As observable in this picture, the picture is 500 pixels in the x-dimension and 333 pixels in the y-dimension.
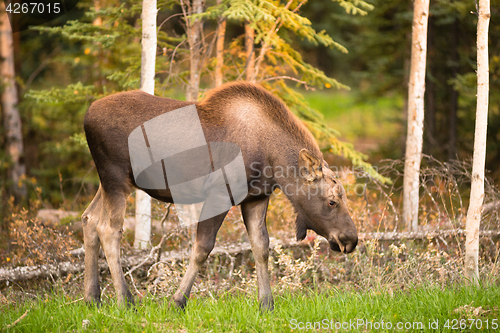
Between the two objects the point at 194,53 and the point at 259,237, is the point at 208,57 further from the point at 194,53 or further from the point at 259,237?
the point at 259,237

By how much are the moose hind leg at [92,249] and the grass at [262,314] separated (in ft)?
0.62

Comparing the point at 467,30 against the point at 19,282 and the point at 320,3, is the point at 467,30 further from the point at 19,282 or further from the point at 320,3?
the point at 19,282

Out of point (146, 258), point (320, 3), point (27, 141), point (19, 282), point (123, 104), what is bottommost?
point (19, 282)

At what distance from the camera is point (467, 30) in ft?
43.4

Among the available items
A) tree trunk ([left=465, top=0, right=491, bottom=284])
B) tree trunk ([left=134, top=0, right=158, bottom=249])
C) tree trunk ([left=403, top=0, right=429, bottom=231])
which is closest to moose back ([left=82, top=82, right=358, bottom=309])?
tree trunk ([left=134, top=0, right=158, bottom=249])

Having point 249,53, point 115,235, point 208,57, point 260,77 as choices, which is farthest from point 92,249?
point 260,77

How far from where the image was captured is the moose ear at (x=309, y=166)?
4680 mm

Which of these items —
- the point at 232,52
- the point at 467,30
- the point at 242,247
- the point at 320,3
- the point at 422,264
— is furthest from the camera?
the point at 320,3

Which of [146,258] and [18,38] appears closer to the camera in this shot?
[146,258]

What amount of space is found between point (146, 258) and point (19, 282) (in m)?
1.91

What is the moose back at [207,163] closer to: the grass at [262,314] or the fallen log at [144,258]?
the grass at [262,314]

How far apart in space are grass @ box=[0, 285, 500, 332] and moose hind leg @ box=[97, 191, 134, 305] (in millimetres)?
177

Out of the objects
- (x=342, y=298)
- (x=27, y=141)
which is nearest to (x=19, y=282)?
(x=342, y=298)

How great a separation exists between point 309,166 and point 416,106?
12.9 ft
